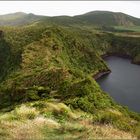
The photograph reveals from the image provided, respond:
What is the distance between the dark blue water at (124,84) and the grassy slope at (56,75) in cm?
776

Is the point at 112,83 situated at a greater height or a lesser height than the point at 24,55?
lesser

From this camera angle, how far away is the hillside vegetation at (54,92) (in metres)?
19.5

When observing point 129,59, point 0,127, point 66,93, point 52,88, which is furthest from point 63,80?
point 129,59

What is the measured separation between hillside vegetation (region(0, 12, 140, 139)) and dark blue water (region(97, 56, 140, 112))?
892cm

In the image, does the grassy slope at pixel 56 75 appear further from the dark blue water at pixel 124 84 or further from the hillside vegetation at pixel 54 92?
the dark blue water at pixel 124 84

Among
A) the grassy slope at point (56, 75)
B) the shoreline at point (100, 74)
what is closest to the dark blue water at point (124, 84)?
the shoreline at point (100, 74)

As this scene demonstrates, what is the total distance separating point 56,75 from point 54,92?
12.2 meters

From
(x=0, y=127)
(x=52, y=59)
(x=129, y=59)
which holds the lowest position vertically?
(x=129, y=59)

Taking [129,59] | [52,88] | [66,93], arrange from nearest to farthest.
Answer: [66,93], [52,88], [129,59]

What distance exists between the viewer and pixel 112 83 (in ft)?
391

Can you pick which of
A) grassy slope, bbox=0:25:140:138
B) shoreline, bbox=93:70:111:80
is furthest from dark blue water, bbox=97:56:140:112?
grassy slope, bbox=0:25:140:138

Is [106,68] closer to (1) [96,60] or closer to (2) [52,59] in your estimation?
(1) [96,60]

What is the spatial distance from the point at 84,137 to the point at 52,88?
49048mm

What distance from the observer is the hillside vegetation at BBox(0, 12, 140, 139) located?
19.5m
